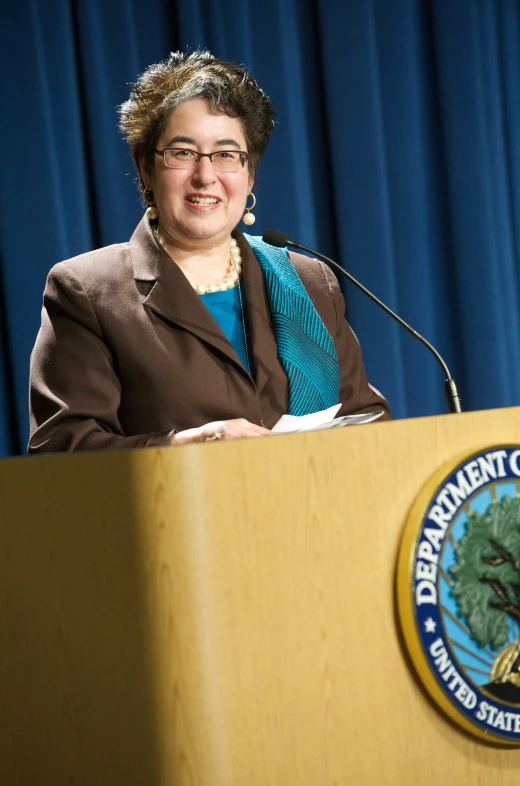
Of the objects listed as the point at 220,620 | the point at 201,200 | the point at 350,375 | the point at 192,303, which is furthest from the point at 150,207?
the point at 220,620

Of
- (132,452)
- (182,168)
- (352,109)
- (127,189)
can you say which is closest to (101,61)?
(127,189)

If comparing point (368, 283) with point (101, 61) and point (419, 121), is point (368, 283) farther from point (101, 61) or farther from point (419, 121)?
point (101, 61)

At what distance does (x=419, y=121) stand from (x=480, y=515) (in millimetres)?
2352

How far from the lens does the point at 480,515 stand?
116 cm

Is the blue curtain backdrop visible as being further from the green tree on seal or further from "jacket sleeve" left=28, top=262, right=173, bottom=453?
the green tree on seal

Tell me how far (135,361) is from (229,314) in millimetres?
264

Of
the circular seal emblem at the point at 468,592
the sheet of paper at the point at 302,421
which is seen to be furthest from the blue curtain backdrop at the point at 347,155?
the circular seal emblem at the point at 468,592

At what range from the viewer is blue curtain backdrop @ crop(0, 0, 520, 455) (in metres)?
2.67

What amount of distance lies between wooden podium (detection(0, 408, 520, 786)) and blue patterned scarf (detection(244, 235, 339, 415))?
0.74 m

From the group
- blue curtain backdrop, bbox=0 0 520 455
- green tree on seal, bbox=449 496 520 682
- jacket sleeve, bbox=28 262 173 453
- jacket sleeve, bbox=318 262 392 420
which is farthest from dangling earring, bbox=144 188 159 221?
green tree on seal, bbox=449 496 520 682

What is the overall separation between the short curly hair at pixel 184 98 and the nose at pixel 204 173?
0.35 feet

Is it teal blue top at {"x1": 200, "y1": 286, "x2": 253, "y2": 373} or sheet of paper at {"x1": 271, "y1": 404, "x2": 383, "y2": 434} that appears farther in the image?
teal blue top at {"x1": 200, "y1": 286, "x2": 253, "y2": 373}

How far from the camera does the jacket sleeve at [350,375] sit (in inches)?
81.0

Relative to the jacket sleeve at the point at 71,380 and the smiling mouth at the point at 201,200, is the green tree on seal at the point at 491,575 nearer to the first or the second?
the jacket sleeve at the point at 71,380
